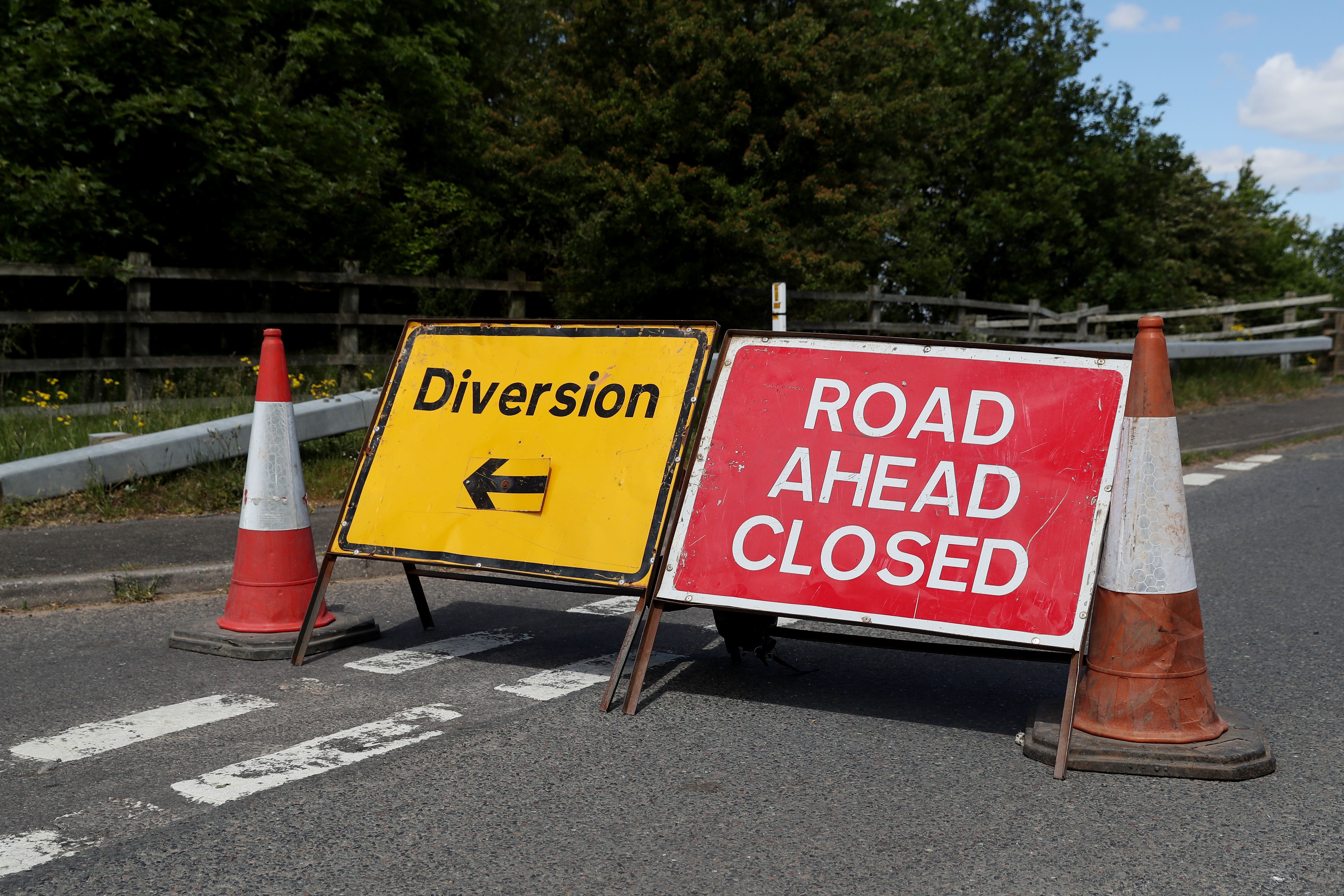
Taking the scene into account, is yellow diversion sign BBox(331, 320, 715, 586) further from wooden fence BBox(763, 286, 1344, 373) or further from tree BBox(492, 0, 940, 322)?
tree BBox(492, 0, 940, 322)

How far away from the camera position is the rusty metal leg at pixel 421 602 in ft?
17.9

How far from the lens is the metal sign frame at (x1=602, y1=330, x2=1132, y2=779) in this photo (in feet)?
13.0

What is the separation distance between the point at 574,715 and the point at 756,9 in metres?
17.7

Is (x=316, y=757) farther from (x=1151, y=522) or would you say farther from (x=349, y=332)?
(x=349, y=332)

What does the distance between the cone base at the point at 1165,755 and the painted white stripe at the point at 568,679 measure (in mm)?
1615

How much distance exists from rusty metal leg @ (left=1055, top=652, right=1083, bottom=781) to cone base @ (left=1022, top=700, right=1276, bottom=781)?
0.04m

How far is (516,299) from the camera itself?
1873 centimetres

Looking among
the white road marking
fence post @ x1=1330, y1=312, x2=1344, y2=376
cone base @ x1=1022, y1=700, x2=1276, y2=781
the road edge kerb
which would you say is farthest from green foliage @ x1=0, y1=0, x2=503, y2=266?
fence post @ x1=1330, y1=312, x2=1344, y2=376

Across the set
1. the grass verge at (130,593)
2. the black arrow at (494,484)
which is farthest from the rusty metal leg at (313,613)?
the grass verge at (130,593)

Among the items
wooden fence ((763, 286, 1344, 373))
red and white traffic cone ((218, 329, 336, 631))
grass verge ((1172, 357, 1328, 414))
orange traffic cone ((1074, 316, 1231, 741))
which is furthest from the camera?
wooden fence ((763, 286, 1344, 373))

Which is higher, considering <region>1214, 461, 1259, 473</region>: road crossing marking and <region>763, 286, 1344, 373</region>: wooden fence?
<region>763, 286, 1344, 373</region>: wooden fence

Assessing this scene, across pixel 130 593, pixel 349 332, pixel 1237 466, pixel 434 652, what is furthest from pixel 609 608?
pixel 349 332

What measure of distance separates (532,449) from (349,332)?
11.2 meters

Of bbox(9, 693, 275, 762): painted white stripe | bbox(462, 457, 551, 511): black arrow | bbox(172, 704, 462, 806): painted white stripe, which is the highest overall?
bbox(462, 457, 551, 511): black arrow
